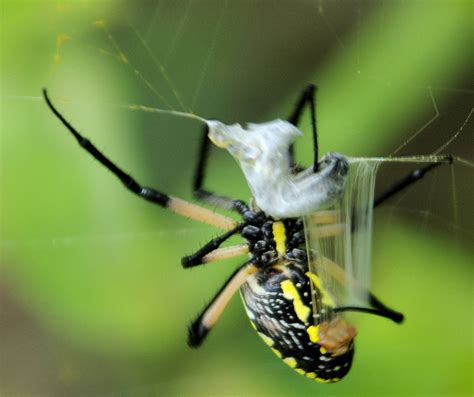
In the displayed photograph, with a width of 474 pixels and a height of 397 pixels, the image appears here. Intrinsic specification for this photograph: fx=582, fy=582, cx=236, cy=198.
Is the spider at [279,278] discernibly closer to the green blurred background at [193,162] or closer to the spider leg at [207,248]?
the spider leg at [207,248]

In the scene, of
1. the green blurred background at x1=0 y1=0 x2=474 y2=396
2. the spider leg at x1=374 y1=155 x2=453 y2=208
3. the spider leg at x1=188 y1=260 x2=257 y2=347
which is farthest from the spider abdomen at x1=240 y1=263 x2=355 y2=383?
the green blurred background at x1=0 y1=0 x2=474 y2=396

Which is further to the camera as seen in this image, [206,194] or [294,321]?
[206,194]

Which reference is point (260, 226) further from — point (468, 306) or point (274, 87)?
point (468, 306)

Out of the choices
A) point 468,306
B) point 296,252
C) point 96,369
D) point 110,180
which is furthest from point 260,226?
point 96,369

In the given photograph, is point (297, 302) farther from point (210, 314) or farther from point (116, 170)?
point (116, 170)

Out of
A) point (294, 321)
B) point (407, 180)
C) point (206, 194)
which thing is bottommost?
point (294, 321)

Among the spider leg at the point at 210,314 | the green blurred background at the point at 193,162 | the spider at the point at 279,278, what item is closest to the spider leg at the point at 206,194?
the spider at the point at 279,278

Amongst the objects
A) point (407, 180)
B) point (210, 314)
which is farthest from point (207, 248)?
point (407, 180)
